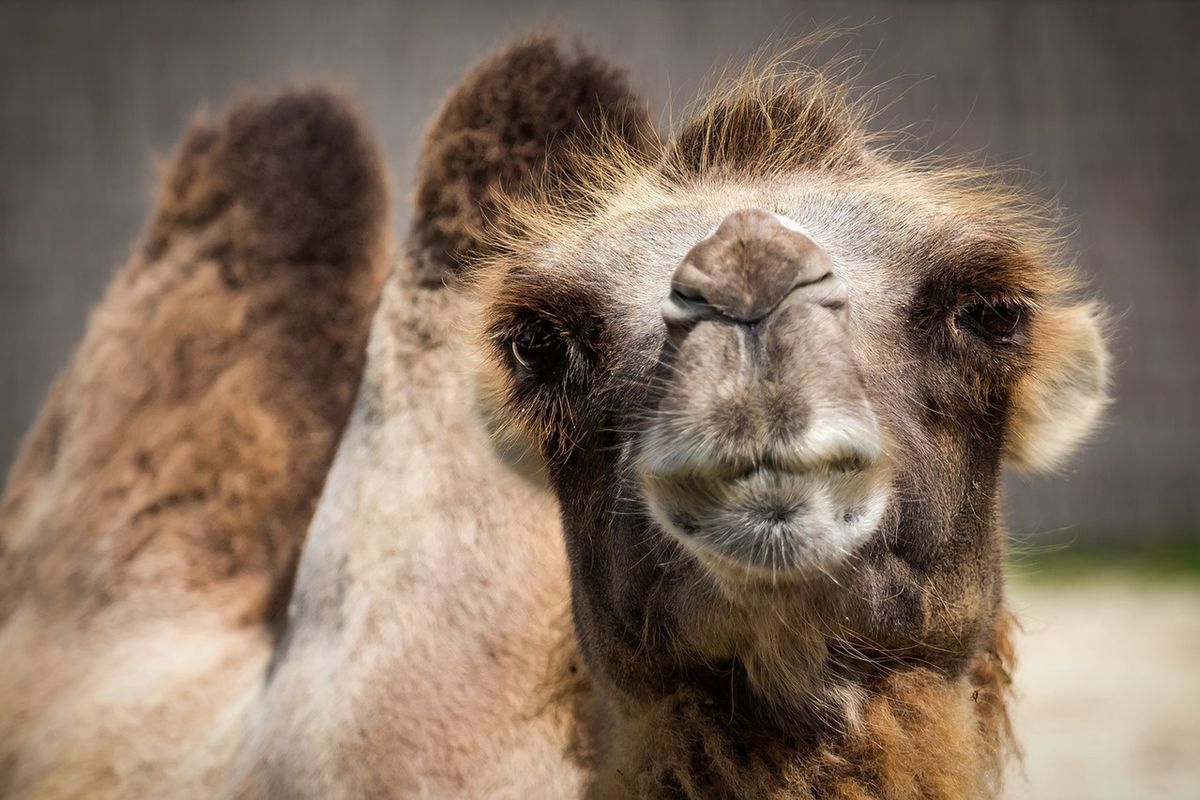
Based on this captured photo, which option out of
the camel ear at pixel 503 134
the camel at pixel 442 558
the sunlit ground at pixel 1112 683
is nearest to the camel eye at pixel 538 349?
the camel at pixel 442 558

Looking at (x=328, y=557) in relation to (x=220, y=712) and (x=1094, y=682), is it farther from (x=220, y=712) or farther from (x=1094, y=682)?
(x=1094, y=682)

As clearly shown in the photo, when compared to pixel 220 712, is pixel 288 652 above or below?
above

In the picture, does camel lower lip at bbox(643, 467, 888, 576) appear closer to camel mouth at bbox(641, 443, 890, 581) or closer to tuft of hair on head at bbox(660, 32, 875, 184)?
camel mouth at bbox(641, 443, 890, 581)

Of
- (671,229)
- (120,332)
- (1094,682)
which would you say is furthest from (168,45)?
(671,229)

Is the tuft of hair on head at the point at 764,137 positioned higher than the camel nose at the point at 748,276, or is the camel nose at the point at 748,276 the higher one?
the tuft of hair on head at the point at 764,137

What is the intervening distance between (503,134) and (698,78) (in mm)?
6535

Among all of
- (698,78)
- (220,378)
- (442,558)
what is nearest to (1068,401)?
(442,558)

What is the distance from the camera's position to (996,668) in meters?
2.09

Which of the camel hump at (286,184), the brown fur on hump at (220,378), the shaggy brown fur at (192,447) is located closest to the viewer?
the shaggy brown fur at (192,447)

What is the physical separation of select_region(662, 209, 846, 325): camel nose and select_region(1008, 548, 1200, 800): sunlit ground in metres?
1.21

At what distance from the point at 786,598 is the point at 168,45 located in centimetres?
863

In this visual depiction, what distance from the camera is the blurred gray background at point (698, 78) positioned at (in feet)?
28.9

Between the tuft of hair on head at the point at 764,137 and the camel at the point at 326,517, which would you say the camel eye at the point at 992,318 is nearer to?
the tuft of hair on head at the point at 764,137

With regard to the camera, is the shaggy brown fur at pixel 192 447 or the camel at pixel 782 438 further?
the shaggy brown fur at pixel 192 447
